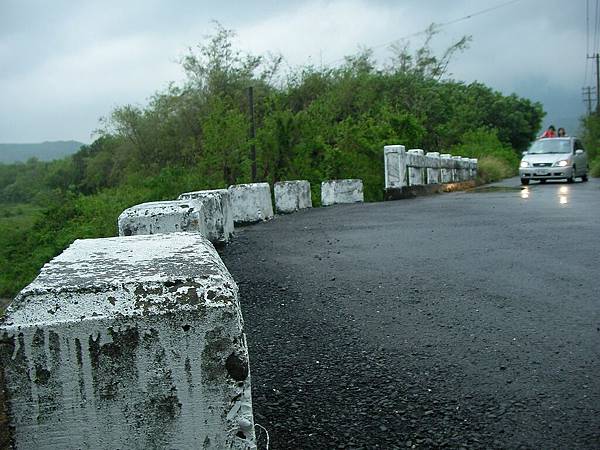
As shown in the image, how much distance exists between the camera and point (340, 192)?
45.9 ft

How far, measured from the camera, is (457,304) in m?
3.83

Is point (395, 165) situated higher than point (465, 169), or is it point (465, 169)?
point (395, 165)

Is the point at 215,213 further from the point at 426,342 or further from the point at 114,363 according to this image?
the point at 114,363

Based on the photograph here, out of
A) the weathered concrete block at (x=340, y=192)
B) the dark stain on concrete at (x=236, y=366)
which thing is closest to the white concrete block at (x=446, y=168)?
the weathered concrete block at (x=340, y=192)

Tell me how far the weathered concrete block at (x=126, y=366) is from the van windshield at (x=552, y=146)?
68.1 feet

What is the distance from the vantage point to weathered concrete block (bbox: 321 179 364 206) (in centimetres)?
1382

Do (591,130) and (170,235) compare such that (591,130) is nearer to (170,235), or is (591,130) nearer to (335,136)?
(335,136)

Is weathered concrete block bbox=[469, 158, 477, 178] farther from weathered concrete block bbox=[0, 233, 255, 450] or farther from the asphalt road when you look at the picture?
weathered concrete block bbox=[0, 233, 255, 450]

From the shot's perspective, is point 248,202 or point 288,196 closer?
point 248,202

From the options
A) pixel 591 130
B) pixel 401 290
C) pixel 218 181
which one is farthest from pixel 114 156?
pixel 401 290

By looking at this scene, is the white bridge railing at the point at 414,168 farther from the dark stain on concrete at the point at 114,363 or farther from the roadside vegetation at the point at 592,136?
the roadside vegetation at the point at 592,136

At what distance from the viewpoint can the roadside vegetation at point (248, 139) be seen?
16969mm

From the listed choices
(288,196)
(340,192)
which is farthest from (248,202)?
(340,192)

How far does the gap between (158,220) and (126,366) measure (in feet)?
10.7
